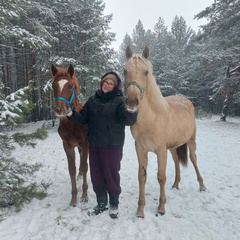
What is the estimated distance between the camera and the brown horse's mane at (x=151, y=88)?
3074 mm

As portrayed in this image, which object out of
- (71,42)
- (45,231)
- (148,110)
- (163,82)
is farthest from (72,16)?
(163,82)

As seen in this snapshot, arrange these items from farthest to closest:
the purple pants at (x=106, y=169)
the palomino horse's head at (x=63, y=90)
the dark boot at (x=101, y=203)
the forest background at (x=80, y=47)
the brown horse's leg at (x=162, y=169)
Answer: the forest background at (x=80, y=47)
the dark boot at (x=101, y=203)
the brown horse's leg at (x=162, y=169)
the purple pants at (x=106, y=169)
the palomino horse's head at (x=63, y=90)

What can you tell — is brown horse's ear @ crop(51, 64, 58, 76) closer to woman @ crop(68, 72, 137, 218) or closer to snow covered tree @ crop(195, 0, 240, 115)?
woman @ crop(68, 72, 137, 218)

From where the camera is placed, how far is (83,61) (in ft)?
41.0

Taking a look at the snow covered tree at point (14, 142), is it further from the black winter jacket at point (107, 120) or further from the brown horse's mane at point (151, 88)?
the brown horse's mane at point (151, 88)

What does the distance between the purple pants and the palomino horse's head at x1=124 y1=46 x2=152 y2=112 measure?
39.2 inches

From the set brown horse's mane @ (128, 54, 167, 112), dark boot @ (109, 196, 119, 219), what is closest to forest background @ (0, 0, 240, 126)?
brown horse's mane @ (128, 54, 167, 112)

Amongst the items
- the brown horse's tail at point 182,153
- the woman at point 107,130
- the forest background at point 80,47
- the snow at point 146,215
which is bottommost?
the snow at point 146,215

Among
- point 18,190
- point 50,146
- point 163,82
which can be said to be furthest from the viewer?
point 163,82

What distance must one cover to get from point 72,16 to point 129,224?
494 inches

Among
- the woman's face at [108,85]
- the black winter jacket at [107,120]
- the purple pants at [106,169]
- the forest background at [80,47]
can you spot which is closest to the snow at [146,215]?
the purple pants at [106,169]

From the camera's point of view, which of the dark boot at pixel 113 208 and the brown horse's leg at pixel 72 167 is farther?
the brown horse's leg at pixel 72 167

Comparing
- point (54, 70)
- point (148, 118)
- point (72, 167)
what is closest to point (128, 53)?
point (148, 118)

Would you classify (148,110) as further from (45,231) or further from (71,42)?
(71,42)
